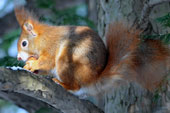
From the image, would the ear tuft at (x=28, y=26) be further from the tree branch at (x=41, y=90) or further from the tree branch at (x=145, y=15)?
the tree branch at (x=145, y=15)

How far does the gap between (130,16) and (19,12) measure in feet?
3.46

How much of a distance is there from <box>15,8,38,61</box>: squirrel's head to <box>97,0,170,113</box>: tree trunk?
29.9 inches

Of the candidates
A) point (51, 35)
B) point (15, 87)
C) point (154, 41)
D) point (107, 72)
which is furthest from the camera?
point (51, 35)

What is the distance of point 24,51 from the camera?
2.75 meters

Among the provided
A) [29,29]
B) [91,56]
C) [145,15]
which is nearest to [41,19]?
[29,29]

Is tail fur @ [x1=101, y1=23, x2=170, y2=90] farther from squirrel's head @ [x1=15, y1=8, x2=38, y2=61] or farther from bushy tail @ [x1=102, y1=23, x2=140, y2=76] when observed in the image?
squirrel's head @ [x1=15, y1=8, x2=38, y2=61]

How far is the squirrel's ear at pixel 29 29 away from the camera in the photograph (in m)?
2.73

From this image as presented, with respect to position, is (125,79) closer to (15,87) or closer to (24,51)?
(15,87)

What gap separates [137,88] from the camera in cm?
241

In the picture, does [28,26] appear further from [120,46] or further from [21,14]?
[120,46]

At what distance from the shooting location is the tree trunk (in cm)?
230

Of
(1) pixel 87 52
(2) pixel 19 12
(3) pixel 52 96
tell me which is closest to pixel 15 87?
(3) pixel 52 96

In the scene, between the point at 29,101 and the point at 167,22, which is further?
the point at 29,101

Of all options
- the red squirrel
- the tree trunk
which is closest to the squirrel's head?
the red squirrel
